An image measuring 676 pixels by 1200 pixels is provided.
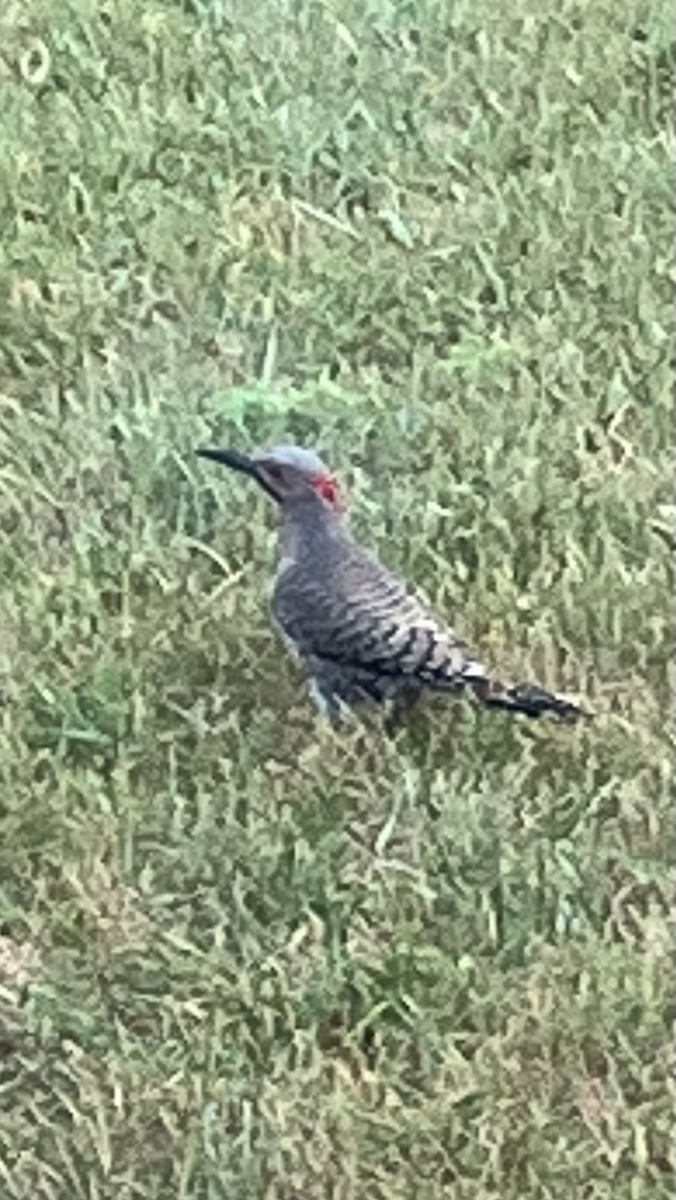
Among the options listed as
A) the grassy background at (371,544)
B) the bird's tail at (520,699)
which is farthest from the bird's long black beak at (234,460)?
the bird's tail at (520,699)

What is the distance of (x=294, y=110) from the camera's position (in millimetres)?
5664

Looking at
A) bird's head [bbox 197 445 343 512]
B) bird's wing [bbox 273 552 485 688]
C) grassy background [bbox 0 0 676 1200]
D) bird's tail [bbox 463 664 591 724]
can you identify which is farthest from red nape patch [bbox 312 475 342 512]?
bird's tail [bbox 463 664 591 724]

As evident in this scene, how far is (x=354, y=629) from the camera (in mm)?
4082

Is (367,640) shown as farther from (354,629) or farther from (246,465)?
(246,465)

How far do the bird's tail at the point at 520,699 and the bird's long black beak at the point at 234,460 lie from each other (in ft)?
1.59

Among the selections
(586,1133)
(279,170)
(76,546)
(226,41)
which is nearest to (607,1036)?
(586,1133)

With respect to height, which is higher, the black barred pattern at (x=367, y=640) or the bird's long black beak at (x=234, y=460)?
the bird's long black beak at (x=234, y=460)

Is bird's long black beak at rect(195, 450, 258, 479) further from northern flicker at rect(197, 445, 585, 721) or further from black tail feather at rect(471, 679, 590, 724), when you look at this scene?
black tail feather at rect(471, 679, 590, 724)

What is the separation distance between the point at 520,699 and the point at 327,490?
0.45m

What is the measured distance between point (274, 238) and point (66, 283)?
0.39 metres

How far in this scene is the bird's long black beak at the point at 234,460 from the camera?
434 cm

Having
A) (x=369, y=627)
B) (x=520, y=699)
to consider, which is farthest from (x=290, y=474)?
(x=520, y=699)

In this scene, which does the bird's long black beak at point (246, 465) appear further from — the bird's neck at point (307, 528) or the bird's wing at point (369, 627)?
the bird's wing at point (369, 627)

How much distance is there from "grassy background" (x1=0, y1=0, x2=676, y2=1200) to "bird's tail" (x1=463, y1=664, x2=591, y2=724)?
0.04 m
